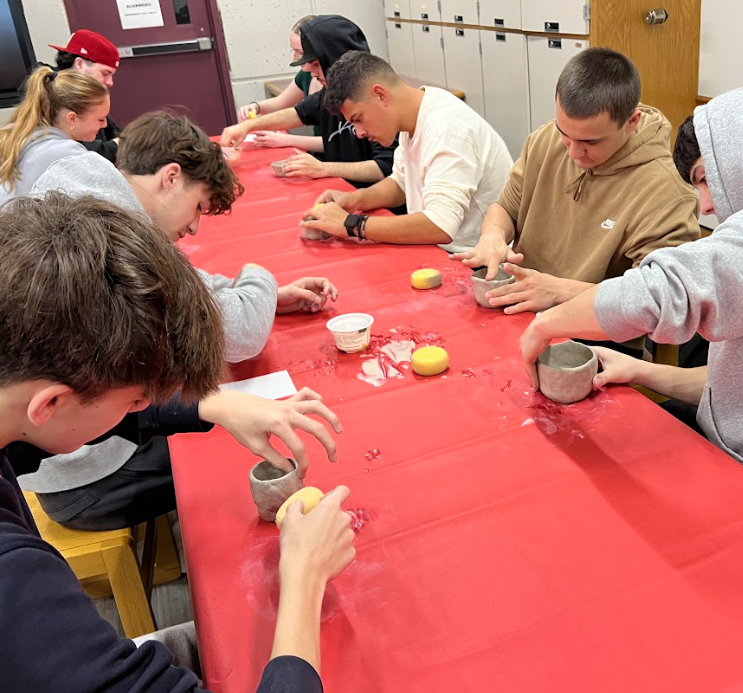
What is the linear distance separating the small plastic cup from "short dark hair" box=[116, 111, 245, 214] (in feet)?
2.00

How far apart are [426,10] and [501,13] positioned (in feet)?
4.53

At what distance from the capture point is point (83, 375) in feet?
2.55

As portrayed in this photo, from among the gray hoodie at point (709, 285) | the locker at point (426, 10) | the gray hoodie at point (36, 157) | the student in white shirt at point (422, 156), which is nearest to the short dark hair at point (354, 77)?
the student in white shirt at point (422, 156)

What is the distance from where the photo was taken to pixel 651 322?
3.64 feet

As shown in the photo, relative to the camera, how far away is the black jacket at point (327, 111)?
140 inches

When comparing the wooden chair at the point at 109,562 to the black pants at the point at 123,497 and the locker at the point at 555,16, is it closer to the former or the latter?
the black pants at the point at 123,497

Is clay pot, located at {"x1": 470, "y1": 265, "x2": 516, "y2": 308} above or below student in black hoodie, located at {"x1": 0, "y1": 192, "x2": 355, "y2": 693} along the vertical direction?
below

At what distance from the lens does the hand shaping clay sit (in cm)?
105

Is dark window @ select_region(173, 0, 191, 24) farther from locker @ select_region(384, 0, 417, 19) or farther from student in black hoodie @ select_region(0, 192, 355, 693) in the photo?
student in black hoodie @ select_region(0, 192, 355, 693)

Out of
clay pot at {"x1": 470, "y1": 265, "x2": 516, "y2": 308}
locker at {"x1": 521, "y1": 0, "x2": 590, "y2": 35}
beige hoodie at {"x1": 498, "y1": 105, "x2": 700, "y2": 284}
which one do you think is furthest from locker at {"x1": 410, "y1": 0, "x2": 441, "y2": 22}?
clay pot at {"x1": 470, "y1": 265, "x2": 516, "y2": 308}

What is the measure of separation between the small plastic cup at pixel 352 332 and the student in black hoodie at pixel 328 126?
5.76 ft

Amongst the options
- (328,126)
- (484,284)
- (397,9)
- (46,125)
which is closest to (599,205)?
(484,284)

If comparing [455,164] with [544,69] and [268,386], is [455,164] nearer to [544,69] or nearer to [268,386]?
[268,386]

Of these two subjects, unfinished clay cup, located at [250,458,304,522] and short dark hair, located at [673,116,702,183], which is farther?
short dark hair, located at [673,116,702,183]
